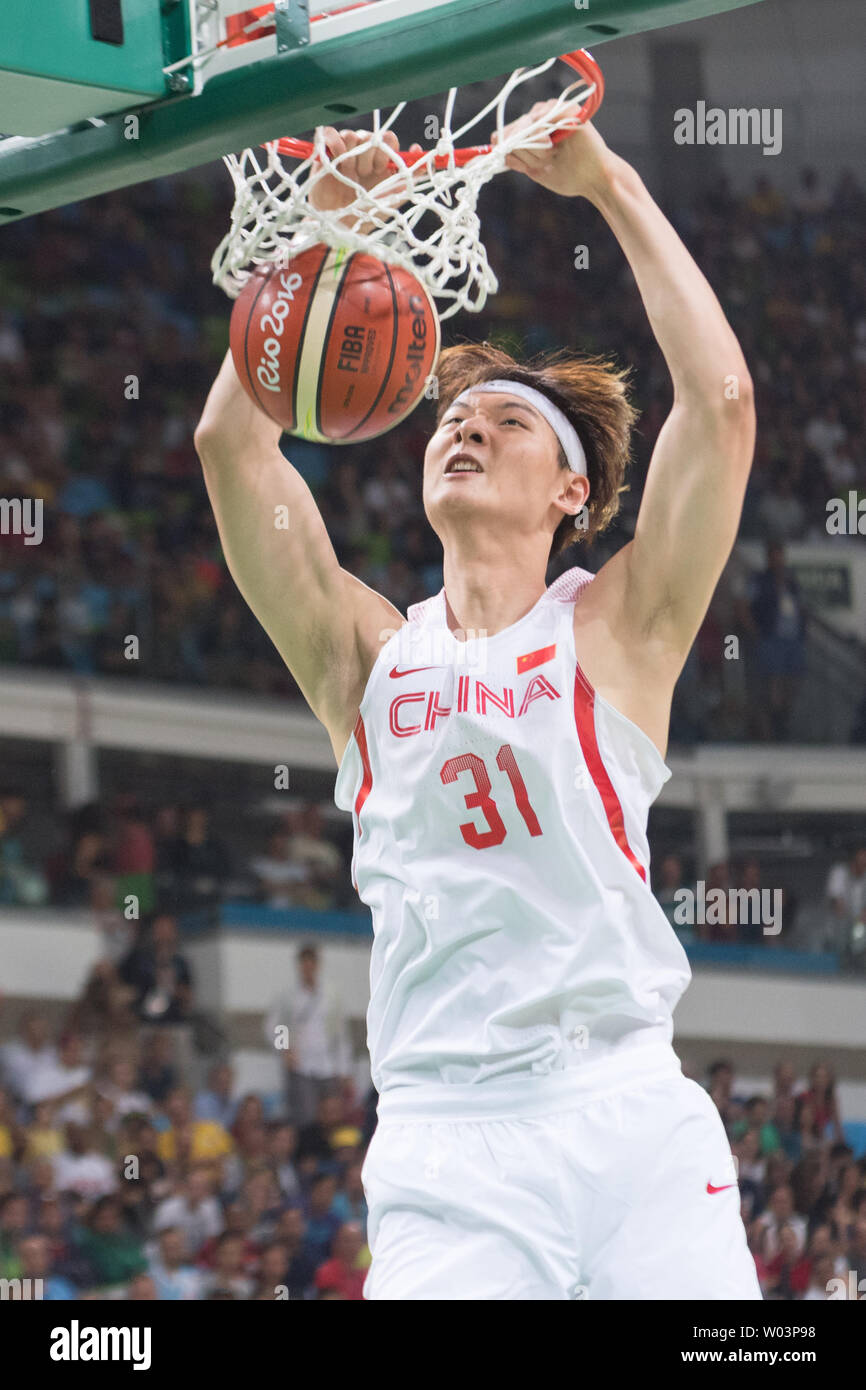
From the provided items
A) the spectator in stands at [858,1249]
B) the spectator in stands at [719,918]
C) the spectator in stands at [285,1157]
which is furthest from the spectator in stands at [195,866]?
the spectator in stands at [858,1249]

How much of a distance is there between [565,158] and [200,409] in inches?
269

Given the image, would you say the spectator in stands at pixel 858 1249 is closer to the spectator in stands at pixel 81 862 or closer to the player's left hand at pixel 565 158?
the spectator in stands at pixel 81 862

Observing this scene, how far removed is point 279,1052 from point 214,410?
16.7ft

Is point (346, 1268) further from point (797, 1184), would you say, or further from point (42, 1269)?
point (797, 1184)

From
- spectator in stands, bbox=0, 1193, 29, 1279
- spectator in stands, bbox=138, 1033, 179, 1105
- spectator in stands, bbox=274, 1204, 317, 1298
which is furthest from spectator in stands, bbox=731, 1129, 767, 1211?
spectator in stands, bbox=0, 1193, 29, 1279

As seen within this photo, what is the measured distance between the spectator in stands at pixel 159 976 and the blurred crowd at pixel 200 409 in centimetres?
146

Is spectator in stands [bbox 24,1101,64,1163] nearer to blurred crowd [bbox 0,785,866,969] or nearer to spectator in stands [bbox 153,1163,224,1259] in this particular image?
spectator in stands [bbox 153,1163,224,1259]

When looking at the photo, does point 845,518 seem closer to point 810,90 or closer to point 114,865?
point 810,90

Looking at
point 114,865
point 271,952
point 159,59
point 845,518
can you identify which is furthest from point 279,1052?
point 159,59

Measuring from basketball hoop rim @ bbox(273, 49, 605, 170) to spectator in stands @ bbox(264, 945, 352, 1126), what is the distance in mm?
5128

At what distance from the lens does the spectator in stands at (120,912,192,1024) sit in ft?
25.3

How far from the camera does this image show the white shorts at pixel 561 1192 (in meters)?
2.66

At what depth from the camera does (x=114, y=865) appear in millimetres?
8141

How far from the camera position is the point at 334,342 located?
2.96 meters
